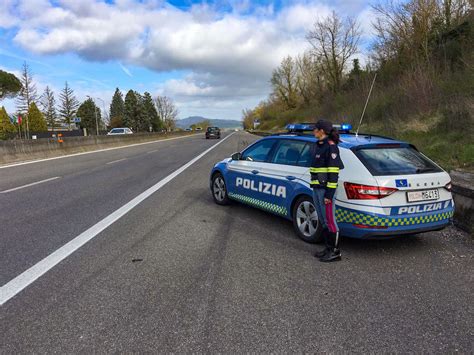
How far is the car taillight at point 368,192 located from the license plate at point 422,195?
25 centimetres

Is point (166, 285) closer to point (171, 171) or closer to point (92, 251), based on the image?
point (92, 251)

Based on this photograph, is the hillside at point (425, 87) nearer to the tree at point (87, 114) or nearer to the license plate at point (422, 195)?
the license plate at point (422, 195)

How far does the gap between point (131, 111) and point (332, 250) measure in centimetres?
11981

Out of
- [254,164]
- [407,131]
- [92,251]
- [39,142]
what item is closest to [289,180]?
[254,164]

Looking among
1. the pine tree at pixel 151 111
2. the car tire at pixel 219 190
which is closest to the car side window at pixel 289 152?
the car tire at pixel 219 190

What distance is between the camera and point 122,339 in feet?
9.66

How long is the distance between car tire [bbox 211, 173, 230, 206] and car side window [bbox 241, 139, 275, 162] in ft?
2.84

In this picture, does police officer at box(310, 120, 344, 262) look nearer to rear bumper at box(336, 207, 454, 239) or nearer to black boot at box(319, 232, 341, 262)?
black boot at box(319, 232, 341, 262)

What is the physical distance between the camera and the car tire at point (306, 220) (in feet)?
16.9

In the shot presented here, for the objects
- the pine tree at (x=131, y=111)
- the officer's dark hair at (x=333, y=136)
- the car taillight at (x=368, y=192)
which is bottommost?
the car taillight at (x=368, y=192)

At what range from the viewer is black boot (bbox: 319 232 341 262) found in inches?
181

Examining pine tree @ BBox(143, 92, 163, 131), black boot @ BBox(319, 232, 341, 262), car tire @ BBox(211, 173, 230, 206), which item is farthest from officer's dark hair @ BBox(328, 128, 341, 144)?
pine tree @ BBox(143, 92, 163, 131)

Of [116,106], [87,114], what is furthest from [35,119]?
[116,106]

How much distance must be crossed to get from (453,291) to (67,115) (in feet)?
369
